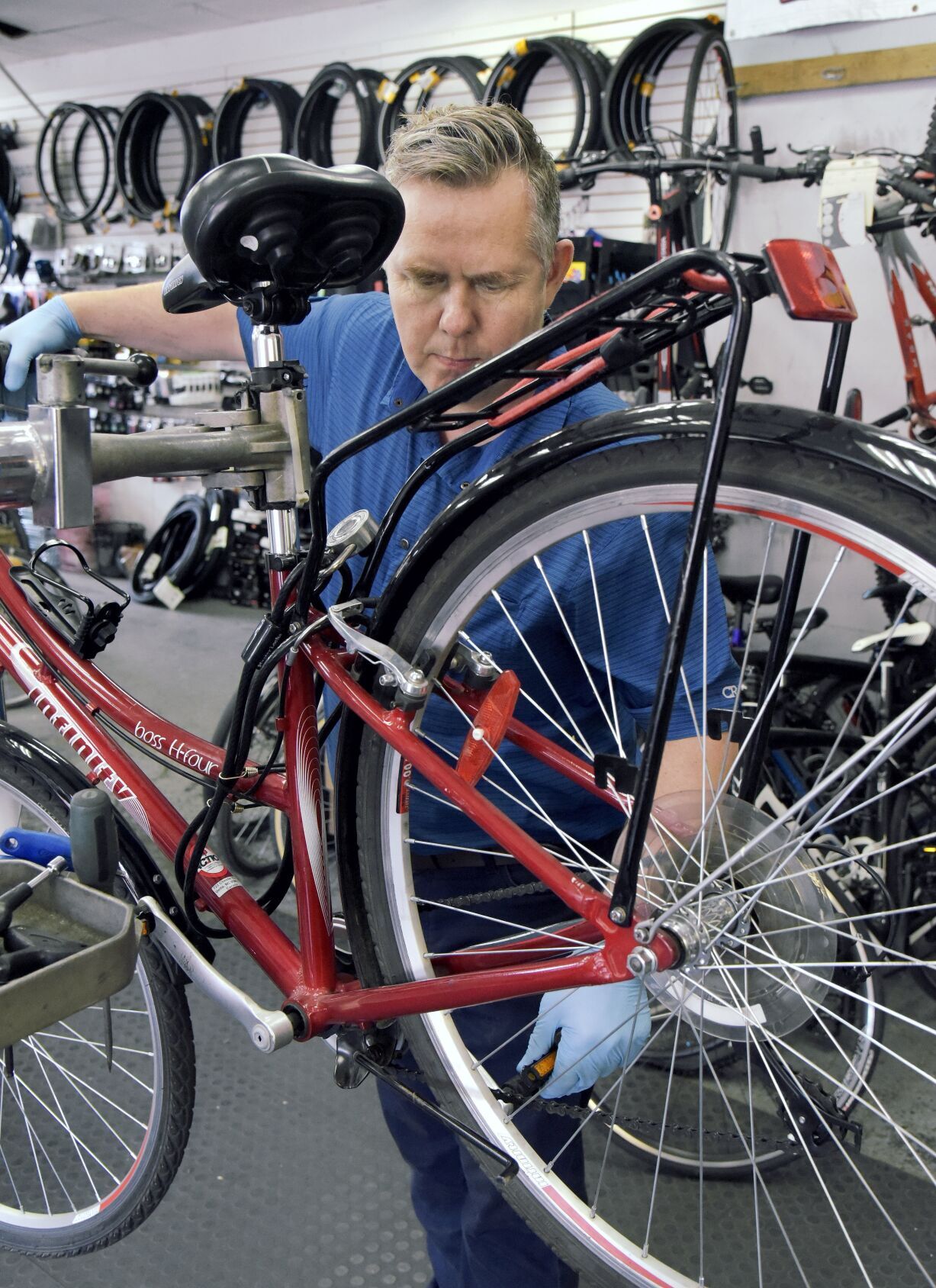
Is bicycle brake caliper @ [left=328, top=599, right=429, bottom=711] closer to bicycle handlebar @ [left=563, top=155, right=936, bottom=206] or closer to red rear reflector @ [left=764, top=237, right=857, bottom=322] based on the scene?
red rear reflector @ [left=764, top=237, right=857, bottom=322]

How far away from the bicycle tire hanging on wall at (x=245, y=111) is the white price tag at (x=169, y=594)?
2.16m

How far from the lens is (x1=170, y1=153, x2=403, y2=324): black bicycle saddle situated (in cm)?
80

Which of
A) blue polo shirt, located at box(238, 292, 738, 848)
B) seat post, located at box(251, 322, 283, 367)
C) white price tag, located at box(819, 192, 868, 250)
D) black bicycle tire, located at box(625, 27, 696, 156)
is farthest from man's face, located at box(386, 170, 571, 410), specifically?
black bicycle tire, located at box(625, 27, 696, 156)

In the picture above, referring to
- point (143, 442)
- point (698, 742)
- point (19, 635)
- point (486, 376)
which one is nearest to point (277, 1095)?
point (19, 635)

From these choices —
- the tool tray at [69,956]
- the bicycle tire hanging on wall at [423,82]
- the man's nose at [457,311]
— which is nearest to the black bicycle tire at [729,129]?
the bicycle tire hanging on wall at [423,82]

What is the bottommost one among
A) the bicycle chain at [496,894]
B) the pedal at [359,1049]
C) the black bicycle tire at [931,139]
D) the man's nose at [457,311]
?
the pedal at [359,1049]

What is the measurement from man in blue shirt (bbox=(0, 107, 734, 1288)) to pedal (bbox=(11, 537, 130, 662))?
0.25 metres

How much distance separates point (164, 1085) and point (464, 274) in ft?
3.31

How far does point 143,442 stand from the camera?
0.85 m

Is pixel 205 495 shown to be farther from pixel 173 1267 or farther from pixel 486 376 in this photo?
pixel 486 376

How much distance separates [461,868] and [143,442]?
0.65 m

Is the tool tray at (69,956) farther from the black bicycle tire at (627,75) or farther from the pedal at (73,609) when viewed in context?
the black bicycle tire at (627,75)

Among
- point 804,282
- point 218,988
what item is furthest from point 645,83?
point 218,988

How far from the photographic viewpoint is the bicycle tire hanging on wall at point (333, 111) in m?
4.74
